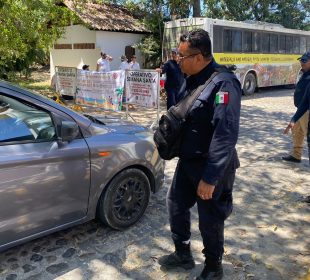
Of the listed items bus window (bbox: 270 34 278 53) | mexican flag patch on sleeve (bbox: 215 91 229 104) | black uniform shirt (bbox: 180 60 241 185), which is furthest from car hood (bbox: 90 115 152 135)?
bus window (bbox: 270 34 278 53)

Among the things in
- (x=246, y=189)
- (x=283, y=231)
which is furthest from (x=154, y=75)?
(x=283, y=231)

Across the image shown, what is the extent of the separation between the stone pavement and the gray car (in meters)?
0.29

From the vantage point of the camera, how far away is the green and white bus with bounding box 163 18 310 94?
14.0 metres

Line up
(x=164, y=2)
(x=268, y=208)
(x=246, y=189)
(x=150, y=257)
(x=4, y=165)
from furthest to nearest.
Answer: (x=164, y=2) → (x=246, y=189) → (x=268, y=208) → (x=150, y=257) → (x=4, y=165)

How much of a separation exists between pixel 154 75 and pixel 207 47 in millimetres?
5387

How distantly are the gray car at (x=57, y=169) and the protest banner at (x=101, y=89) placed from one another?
4.87m

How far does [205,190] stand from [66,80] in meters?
8.52

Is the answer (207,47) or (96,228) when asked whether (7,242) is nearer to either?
(96,228)

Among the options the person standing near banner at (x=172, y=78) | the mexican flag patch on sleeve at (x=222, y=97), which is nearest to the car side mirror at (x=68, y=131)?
the mexican flag patch on sleeve at (x=222, y=97)

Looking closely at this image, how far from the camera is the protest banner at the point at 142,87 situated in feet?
25.8

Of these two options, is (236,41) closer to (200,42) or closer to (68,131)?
(68,131)

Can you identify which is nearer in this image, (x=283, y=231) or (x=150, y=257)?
(x=150, y=257)

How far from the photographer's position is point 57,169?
3.06m

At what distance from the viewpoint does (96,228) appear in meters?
3.87
